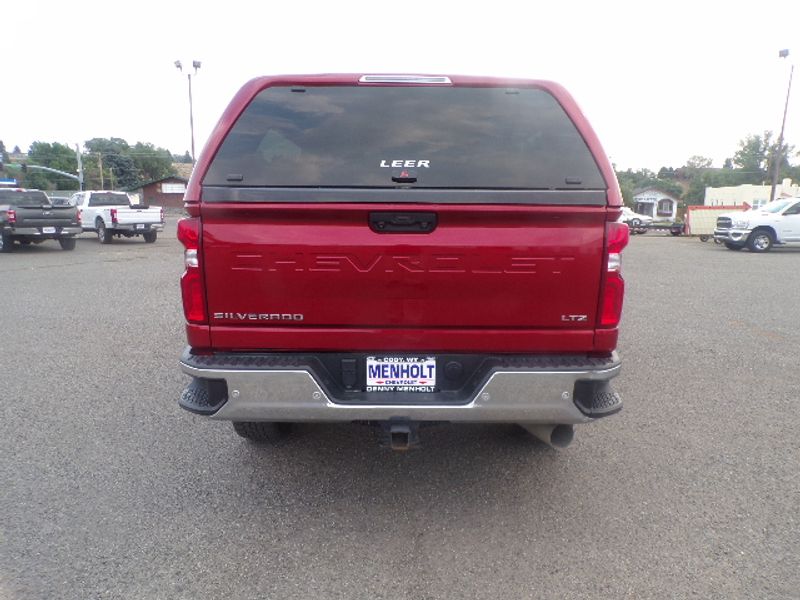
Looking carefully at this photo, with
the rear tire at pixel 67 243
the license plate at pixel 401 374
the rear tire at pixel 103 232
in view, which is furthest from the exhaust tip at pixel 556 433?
the rear tire at pixel 103 232

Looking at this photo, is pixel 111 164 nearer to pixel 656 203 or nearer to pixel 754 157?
pixel 656 203

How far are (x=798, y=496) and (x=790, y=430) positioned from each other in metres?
1.09

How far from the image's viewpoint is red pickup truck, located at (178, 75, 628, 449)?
2.66 metres

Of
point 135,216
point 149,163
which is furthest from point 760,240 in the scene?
point 149,163

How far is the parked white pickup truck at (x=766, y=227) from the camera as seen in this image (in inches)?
746

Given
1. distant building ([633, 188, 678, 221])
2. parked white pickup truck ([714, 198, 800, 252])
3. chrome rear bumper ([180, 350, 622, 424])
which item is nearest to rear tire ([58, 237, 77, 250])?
chrome rear bumper ([180, 350, 622, 424])

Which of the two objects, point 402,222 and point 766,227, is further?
point 766,227

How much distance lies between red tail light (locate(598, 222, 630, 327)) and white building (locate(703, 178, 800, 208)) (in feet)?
176

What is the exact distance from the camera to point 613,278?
2.72 meters

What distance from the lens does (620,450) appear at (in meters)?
3.87

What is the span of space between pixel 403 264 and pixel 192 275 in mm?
1015

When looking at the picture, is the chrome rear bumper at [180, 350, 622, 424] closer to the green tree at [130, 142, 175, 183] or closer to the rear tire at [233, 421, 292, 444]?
the rear tire at [233, 421, 292, 444]

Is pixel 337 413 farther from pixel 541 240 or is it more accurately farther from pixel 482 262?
pixel 541 240

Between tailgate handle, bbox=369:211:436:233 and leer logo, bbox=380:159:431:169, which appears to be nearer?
tailgate handle, bbox=369:211:436:233
